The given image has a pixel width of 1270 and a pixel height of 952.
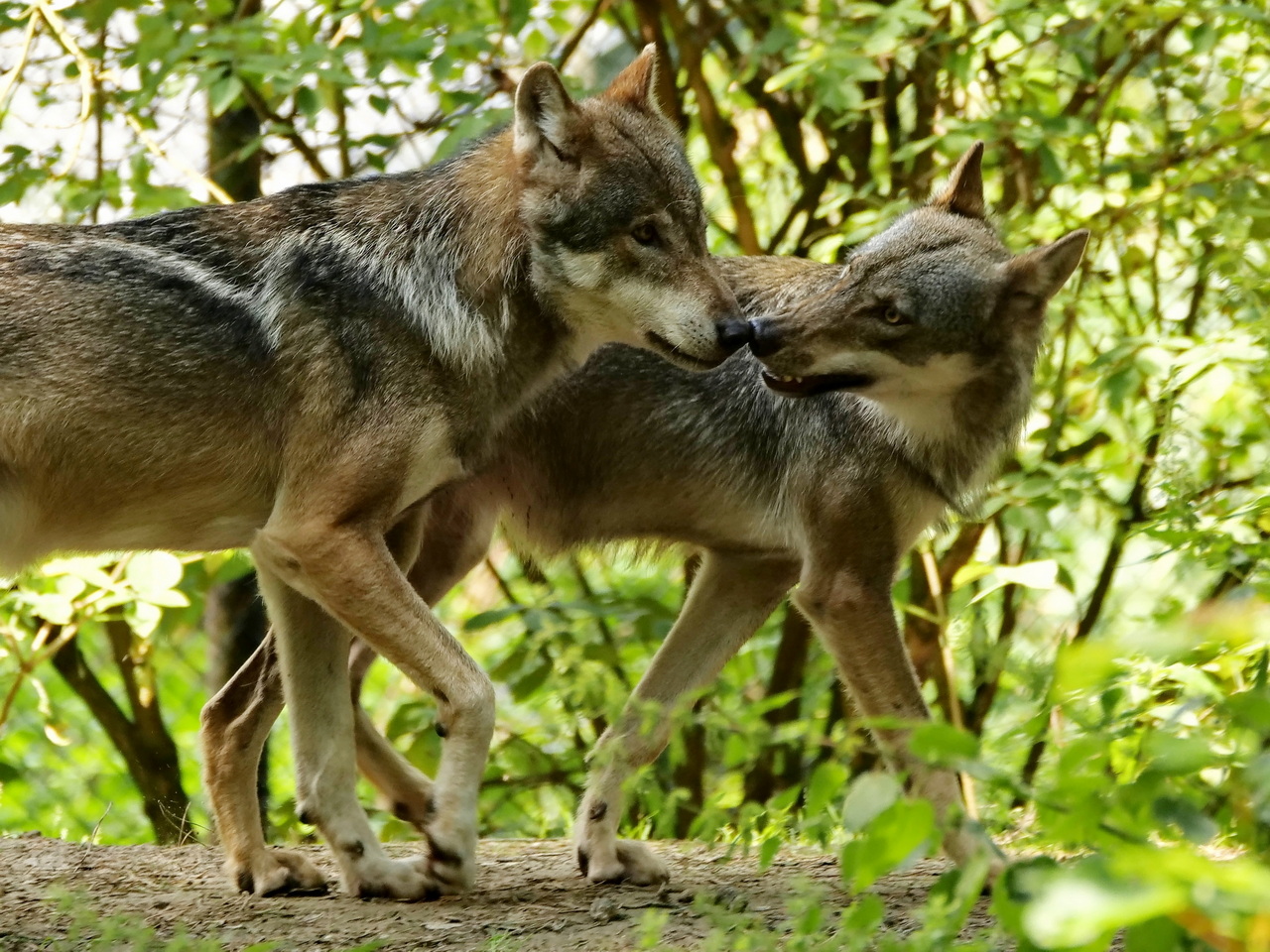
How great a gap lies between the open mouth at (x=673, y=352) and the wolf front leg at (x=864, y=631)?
0.77 meters

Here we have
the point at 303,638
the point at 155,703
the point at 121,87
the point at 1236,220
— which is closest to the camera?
the point at 303,638

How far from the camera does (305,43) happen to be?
545cm

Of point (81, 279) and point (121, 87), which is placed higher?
point (121, 87)

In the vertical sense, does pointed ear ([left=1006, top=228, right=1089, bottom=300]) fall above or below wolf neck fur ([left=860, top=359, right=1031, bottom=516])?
above

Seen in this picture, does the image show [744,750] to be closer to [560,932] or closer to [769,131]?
[560,932]

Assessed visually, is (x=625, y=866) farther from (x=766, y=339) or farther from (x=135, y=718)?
(x=135, y=718)

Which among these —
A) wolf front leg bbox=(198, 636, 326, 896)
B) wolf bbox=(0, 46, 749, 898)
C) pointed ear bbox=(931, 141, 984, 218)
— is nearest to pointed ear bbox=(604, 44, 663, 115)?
wolf bbox=(0, 46, 749, 898)

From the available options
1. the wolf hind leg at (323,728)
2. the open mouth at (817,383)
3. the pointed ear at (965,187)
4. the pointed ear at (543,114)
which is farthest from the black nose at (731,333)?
the wolf hind leg at (323,728)

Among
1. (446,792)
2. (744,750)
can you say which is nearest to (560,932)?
(446,792)

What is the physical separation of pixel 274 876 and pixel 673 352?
1801mm

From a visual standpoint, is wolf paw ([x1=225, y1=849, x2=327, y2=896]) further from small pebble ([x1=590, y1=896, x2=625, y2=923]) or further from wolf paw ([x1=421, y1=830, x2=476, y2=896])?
small pebble ([x1=590, y1=896, x2=625, y2=923])

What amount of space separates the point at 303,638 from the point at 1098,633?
4336 millimetres

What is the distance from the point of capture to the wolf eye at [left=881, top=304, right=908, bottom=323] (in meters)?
4.14

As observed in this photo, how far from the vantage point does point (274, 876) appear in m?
3.91
